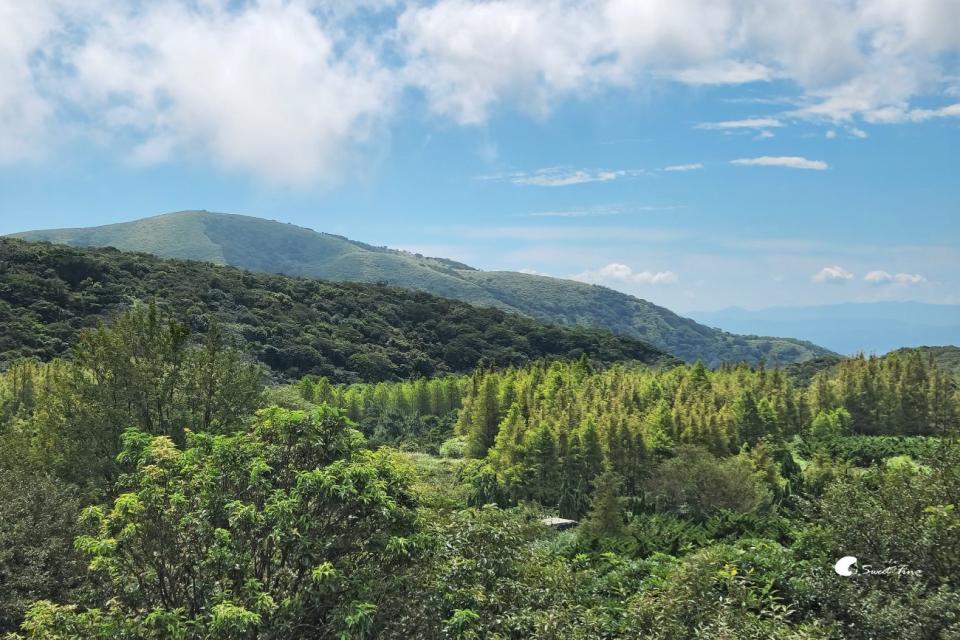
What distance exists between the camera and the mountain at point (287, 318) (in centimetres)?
8512

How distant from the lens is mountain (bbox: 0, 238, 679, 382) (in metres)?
85.1

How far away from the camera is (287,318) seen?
10888cm

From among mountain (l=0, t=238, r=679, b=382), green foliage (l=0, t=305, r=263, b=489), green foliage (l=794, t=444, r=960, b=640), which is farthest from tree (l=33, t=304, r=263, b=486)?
mountain (l=0, t=238, r=679, b=382)

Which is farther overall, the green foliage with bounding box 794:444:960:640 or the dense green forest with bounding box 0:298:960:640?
the green foliage with bounding box 794:444:960:640

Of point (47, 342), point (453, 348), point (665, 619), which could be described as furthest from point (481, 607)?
point (453, 348)

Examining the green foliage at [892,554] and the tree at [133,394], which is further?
the tree at [133,394]

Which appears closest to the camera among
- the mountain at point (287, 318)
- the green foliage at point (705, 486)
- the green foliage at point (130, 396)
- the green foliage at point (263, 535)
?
the green foliage at point (263, 535)

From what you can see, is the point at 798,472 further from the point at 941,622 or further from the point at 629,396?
the point at 941,622

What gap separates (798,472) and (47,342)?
257 feet

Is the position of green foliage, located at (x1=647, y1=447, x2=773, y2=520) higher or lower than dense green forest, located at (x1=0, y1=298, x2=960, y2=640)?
lower

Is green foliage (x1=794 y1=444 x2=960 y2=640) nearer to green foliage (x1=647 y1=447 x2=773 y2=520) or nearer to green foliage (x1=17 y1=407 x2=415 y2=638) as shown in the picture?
green foliage (x1=17 y1=407 x2=415 y2=638)
